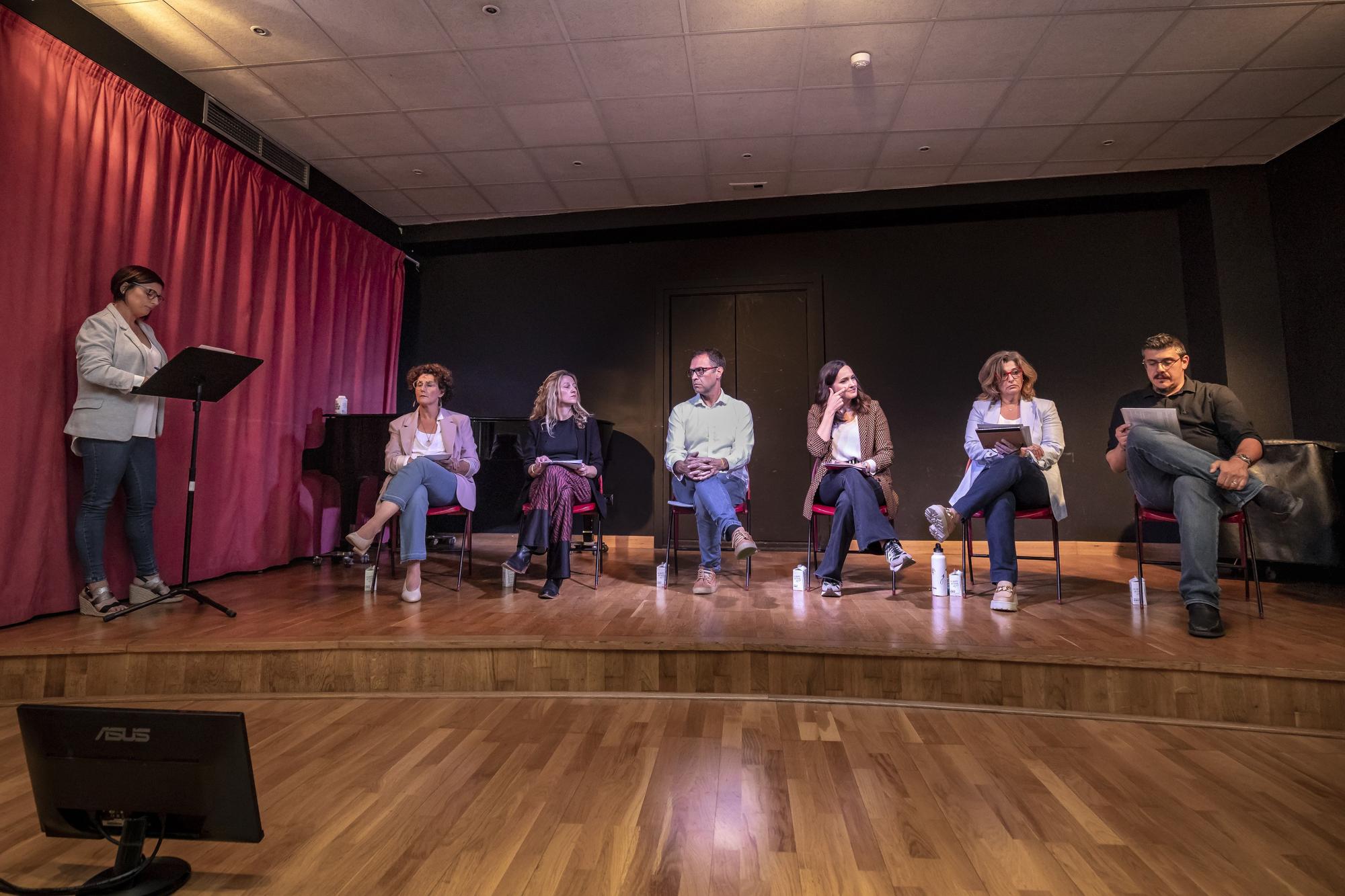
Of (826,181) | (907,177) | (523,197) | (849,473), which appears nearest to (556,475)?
(849,473)

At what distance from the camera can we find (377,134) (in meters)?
4.53

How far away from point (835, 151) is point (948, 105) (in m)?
0.79

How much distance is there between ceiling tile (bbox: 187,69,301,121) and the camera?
3.89m

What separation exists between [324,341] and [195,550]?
1723mm

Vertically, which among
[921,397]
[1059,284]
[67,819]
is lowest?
[67,819]

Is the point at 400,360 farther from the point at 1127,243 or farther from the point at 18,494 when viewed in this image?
the point at 1127,243

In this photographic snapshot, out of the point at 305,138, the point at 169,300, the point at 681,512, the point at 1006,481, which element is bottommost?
the point at 681,512

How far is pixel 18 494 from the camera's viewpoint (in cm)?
290

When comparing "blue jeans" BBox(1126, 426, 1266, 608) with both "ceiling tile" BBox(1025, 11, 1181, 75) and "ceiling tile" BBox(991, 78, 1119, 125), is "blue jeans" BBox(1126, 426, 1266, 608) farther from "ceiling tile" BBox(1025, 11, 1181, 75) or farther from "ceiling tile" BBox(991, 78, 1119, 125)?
"ceiling tile" BBox(991, 78, 1119, 125)

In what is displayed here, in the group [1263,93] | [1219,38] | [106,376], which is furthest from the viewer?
[1263,93]

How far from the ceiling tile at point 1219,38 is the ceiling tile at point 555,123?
3.20 meters

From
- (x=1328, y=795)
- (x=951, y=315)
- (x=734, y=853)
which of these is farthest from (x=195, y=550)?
(x=951, y=315)

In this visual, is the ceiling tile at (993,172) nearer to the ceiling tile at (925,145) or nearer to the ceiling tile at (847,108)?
the ceiling tile at (925,145)

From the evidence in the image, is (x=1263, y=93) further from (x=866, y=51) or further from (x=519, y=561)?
(x=519, y=561)
